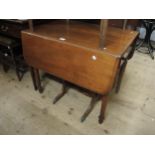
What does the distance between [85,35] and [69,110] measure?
0.81 m

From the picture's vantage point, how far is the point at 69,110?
1.72 m

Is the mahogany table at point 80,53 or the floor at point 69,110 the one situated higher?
the mahogany table at point 80,53

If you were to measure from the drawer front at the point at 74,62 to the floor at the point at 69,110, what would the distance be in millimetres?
470

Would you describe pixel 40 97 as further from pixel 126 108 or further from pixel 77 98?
pixel 126 108

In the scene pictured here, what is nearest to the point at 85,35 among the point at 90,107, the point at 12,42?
the point at 90,107

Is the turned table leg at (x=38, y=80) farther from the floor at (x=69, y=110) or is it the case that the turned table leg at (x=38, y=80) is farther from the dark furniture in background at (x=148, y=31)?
the dark furniture in background at (x=148, y=31)

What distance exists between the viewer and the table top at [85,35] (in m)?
1.18

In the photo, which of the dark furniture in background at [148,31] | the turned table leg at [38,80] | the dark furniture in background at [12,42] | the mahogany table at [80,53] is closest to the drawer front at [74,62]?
the mahogany table at [80,53]

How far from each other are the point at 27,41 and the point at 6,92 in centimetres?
82

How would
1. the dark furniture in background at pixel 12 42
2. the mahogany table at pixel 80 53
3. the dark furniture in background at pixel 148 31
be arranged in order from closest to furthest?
the mahogany table at pixel 80 53 < the dark furniture in background at pixel 12 42 < the dark furniture in background at pixel 148 31

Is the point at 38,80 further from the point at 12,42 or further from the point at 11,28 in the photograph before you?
the point at 11,28

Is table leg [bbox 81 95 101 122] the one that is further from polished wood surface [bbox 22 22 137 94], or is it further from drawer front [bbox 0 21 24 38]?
drawer front [bbox 0 21 24 38]

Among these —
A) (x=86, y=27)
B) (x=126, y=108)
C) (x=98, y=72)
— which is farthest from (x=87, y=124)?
(x=86, y=27)

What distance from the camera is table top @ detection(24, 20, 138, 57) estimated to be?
3.88 ft
